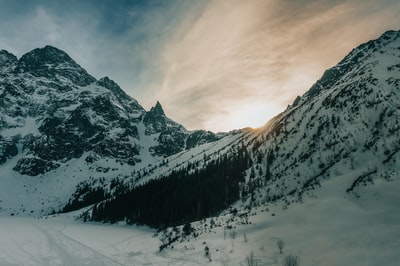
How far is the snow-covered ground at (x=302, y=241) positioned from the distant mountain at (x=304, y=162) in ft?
9.75

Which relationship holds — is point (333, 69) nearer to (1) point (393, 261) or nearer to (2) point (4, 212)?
(1) point (393, 261)

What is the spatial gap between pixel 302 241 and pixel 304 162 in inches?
2139

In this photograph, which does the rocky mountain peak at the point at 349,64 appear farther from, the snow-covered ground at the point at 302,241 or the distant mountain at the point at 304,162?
the snow-covered ground at the point at 302,241

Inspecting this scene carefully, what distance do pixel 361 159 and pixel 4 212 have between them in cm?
19806

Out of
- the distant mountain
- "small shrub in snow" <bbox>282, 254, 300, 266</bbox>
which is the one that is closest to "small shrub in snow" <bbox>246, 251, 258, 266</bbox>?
"small shrub in snow" <bbox>282, 254, 300, 266</bbox>

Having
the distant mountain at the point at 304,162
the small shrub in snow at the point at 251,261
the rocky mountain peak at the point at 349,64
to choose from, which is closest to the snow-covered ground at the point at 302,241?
the small shrub in snow at the point at 251,261

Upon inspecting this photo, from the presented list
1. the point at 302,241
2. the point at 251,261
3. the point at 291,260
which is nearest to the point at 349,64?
the point at 302,241

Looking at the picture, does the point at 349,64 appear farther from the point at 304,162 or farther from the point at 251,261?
the point at 251,261

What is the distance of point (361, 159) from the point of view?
5103 centimetres

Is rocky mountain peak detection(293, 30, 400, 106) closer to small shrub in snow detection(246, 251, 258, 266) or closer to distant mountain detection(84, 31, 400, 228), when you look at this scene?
distant mountain detection(84, 31, 400, 228)

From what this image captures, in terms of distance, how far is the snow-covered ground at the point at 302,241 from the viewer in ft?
64.0

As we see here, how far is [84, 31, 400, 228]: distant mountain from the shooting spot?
49.8 m

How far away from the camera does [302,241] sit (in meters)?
23.5

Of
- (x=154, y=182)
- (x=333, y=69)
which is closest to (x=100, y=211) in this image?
(x=154, y=182)
